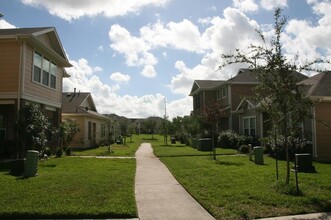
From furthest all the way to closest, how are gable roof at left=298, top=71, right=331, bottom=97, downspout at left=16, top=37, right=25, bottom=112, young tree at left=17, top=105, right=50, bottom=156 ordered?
gable roof at left=298, top=71, right=331, bottom=97 → downspout at left=16, top=37, right=25, bottom=112 → young tree at left=17, top=105, right=50, bottom=156

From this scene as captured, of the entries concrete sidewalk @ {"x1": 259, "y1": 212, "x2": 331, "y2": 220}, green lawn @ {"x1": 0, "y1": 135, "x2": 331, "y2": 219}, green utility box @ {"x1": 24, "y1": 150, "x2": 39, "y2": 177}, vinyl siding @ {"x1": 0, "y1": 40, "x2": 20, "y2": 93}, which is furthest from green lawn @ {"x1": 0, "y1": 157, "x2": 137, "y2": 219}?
vinyl siding @ {"x1": 0, "y1": 40, "x2": 20, "y2": 93}

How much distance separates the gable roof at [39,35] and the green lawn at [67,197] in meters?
7.55

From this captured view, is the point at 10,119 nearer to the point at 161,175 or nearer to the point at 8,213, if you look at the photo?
the point at 161,175

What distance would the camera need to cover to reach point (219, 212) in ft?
23.3

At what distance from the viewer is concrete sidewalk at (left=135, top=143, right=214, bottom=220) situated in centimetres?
699

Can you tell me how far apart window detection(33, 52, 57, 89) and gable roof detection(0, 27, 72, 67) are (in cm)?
50

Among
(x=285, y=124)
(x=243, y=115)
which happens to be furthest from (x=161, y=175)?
(x=243, y=115)

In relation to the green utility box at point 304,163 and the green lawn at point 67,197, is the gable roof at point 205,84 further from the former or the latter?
the green lawn at point 67,197

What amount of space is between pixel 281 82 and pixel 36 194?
712cm

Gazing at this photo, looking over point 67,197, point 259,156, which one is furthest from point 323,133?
point 67,197

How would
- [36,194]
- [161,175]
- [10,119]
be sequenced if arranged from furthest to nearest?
1. [10,119]
2. [161,175]
3. [36,194]

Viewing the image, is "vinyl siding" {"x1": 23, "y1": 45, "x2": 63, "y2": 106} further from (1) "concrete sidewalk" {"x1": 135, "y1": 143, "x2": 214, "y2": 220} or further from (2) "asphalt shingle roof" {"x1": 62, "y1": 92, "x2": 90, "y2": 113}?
(2) "asphalt shingle roof" {"x1": 62, "y1": 92, "x2": 90, "y2": 113}

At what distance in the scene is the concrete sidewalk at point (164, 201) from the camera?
22.9 feet

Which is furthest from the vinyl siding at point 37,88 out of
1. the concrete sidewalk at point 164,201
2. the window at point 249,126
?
the window at point 249,126
